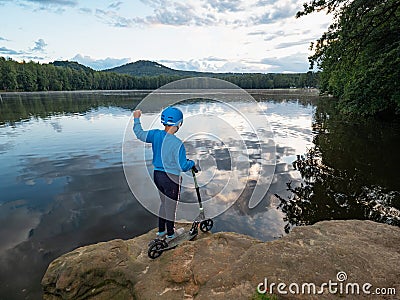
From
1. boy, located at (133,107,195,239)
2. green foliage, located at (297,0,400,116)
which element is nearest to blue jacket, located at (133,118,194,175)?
boy, located at (133,107,195,239)

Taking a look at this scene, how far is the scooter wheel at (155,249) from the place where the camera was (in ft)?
16.6

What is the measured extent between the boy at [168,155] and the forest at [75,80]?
97.4m

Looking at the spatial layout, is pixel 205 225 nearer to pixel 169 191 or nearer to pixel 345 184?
pixel 169 191

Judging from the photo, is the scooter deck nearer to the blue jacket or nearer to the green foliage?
the blue jacket

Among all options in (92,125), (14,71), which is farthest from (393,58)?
(14,71)

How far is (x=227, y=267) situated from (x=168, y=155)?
7.15ft

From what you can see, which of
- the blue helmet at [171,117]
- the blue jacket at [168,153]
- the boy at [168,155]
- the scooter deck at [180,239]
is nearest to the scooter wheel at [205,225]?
the scooter deck at [180,239]

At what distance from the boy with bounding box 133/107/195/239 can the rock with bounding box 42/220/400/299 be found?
3.58ft

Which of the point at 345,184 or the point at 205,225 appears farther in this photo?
the point at 345,184

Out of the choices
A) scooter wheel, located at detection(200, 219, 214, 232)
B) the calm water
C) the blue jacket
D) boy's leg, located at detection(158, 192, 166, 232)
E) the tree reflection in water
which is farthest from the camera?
the tree reflection in water

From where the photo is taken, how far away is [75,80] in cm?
16212

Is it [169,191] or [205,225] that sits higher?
[169,191]

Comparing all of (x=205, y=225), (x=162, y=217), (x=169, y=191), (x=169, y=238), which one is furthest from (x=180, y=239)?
(x=169, y=191)

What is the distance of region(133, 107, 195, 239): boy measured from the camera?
500cm
